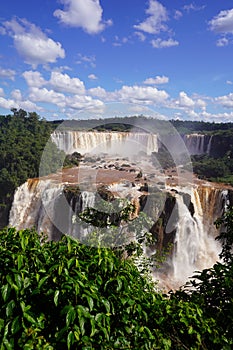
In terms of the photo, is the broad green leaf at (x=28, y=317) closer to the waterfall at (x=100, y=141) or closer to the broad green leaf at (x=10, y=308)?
the broad green leaf at (x=10, y=308)

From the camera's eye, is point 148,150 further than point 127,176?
Yes

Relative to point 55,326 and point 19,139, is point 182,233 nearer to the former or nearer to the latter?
→ point 55,326

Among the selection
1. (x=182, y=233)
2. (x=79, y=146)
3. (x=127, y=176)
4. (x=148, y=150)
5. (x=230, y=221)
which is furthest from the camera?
(x=79, y=146)

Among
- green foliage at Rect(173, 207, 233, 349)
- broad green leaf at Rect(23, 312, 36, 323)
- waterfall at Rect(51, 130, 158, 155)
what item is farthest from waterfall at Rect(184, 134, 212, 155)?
broad green leaf at Rect(23, 312, 36, 323)

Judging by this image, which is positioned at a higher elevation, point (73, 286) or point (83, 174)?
point (73, 286)

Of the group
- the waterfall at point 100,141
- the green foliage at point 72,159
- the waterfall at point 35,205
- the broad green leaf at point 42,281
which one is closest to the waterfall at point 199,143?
the waterfall at point 100,141

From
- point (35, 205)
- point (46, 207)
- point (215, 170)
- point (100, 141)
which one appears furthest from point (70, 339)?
point (100, 141)

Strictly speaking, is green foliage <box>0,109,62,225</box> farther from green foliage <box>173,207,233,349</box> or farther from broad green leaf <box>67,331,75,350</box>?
broad green leaf <box>67,331,75,350</box>

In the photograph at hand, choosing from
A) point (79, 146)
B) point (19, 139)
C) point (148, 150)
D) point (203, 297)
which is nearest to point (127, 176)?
point (148, 150)

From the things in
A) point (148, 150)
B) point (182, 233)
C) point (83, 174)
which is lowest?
point (182, 233)
